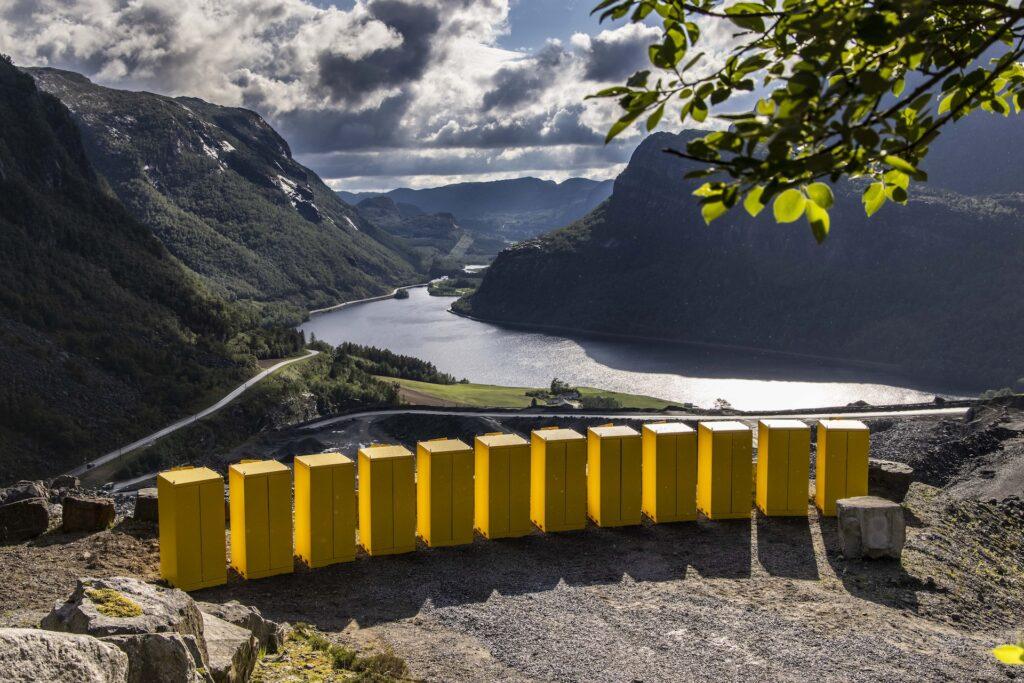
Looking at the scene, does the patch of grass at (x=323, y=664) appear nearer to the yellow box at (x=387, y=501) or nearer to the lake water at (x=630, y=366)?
the yellow box at (x=387, y=501)

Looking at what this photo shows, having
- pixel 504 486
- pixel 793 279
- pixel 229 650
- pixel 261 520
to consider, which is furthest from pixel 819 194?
pixel 793 279

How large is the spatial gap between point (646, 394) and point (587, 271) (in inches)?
3612

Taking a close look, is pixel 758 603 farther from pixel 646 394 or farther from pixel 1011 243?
pixel 1011 243

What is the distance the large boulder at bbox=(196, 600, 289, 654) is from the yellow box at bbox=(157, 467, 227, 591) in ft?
6.37

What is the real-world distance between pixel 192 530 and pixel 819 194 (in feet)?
34.6

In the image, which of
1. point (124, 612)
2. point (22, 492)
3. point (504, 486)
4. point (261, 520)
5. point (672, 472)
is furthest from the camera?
point (22, 492)

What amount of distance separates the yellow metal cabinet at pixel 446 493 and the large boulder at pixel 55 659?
8.04m

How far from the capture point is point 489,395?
273ft

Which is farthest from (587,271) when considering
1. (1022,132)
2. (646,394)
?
(1022,132)

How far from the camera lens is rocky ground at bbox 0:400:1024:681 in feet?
31.1

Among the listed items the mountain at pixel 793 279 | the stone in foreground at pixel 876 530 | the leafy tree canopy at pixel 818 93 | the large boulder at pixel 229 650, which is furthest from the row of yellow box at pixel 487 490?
the mountain at pixel 793 279

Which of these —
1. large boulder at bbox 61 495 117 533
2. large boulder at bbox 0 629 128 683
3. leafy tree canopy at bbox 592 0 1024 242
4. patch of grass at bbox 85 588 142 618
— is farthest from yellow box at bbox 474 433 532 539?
leafy tree canopy at bbox 592 0 1024 242

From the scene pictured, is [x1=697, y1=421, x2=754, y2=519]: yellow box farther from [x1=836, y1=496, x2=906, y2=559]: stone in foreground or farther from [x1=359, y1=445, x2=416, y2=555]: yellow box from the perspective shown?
[x1=359, y1=445, x2=416, y2=555]: yellow box

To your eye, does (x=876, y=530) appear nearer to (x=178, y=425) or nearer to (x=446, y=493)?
(x=446, y=493)
